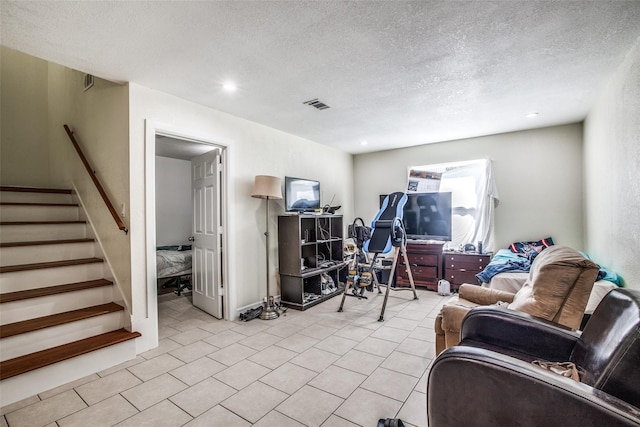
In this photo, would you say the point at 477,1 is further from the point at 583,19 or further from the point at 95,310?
the point at 95,310

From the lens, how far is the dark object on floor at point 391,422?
170 centimetres

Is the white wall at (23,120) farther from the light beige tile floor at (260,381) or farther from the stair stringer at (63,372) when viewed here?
the stair stringer at (63,372)

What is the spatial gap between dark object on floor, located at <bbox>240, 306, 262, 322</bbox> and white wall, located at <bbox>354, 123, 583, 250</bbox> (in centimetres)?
388

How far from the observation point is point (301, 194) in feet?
14.9

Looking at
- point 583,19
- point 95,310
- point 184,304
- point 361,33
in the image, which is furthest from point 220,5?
point 184,304

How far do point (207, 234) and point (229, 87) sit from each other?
6.18ft

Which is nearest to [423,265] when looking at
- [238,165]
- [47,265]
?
[238,165]

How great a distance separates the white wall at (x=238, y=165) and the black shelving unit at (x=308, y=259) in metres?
0.20

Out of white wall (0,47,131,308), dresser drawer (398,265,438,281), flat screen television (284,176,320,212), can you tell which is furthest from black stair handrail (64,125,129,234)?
dresser drawer (398,265,438,281)

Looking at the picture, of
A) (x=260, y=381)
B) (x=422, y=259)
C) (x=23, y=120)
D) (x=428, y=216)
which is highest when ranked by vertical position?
(x=23, y=120)

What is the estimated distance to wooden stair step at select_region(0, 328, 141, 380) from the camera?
2100mm

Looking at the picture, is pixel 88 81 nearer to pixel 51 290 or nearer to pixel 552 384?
pixel 51 290

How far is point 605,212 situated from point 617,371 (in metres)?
2.83

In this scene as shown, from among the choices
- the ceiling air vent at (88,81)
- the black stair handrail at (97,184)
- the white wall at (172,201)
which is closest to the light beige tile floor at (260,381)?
the black stair handrail at (97,184)
